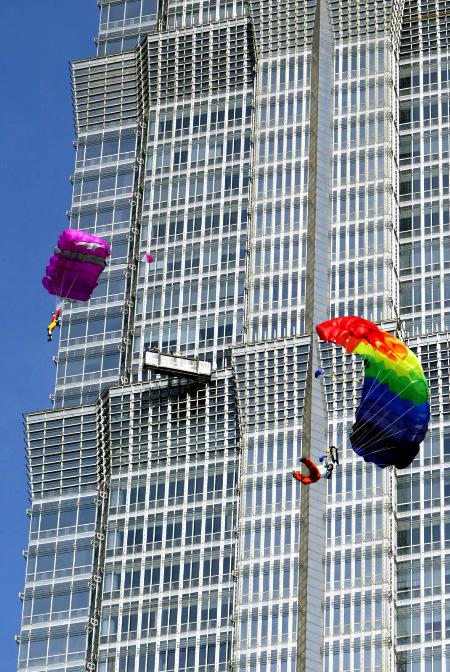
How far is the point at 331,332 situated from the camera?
17112 cm

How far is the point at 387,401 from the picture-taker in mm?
167875

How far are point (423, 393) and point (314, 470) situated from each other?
30.5ft

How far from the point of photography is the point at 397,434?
16650 cm

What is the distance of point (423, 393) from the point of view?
16762 cm

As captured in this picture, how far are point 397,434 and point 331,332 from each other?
9.41 metres

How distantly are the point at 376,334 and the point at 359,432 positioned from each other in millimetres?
7576

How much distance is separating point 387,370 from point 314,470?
8959 millimetres

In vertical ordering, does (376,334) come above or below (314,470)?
above

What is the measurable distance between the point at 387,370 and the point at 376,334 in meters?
3.42

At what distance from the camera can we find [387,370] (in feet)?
554

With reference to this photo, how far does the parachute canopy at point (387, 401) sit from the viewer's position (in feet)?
546

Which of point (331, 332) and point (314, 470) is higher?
point (331, 332)

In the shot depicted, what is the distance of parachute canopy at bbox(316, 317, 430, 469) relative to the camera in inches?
6555

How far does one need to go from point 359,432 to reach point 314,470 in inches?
176
